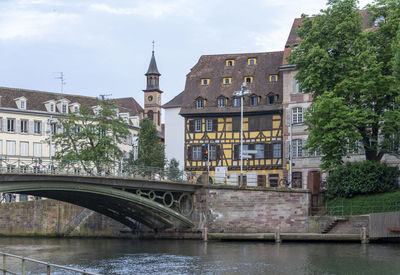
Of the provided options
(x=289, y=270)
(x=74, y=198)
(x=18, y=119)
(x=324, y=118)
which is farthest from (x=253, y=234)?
(x=18, y=119)

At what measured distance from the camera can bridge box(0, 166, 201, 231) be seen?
43.6 m

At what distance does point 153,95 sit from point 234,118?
5261 cm

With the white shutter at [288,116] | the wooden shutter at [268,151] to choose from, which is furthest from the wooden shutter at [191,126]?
the white shutter at [288,116]

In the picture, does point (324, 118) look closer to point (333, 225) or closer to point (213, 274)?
point (333, 225)

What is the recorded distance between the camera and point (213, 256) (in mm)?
39844

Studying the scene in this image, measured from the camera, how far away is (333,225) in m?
47.8

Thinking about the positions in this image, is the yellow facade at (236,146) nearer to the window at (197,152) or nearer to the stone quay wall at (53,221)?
the window at (197,152)

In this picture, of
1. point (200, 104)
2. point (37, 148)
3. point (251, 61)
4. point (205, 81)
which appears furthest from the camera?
point (37, 148)

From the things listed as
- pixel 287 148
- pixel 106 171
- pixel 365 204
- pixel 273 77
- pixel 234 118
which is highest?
pixel 273 77

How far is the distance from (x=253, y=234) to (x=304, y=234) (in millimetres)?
3259

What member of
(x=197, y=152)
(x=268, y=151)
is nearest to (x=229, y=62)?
(x=197, y=152)

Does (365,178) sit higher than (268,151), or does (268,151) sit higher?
(268,151)

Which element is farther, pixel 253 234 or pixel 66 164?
pixel 253 234

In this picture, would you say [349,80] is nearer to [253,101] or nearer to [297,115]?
[297,115]
